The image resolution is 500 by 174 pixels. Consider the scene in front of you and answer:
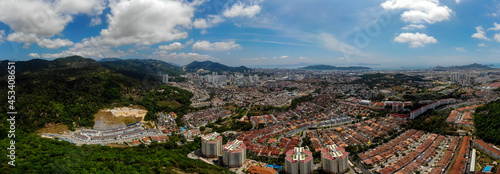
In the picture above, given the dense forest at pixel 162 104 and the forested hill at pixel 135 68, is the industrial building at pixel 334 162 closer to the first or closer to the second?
the dense forest at pixel 162 104

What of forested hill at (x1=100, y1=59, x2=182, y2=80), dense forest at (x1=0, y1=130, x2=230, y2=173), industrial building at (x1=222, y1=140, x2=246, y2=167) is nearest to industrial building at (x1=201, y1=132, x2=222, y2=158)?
industrial building at (x1=222, y1=140, x2=246, y2=167)

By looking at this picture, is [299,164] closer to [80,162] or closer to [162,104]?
[80,162]

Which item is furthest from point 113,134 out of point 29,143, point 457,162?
point 457,162

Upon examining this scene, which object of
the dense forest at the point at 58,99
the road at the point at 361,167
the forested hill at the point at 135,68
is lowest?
the road at the point at 361,167

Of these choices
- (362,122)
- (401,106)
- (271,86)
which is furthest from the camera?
(271,86)

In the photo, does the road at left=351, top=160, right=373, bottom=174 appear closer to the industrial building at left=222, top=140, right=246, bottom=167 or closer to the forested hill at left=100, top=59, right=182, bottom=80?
the industrial building at left=222, top=140, right=246, bottom=167

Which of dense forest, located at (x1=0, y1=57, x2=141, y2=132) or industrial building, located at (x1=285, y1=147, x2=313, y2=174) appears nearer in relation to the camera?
industrial building, located at (x1=285, y1=147, x2=313, y2=174)

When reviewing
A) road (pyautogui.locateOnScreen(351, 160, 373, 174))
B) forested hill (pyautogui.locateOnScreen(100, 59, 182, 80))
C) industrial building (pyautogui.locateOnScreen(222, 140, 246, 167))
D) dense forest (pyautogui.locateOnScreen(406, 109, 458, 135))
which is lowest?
road (pyautogui.locateOnScreen(351, 160, 373, 174))

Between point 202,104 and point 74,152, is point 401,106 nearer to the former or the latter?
point 202,104

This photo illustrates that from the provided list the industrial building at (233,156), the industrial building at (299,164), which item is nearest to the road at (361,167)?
the industrial building at (299,164)
